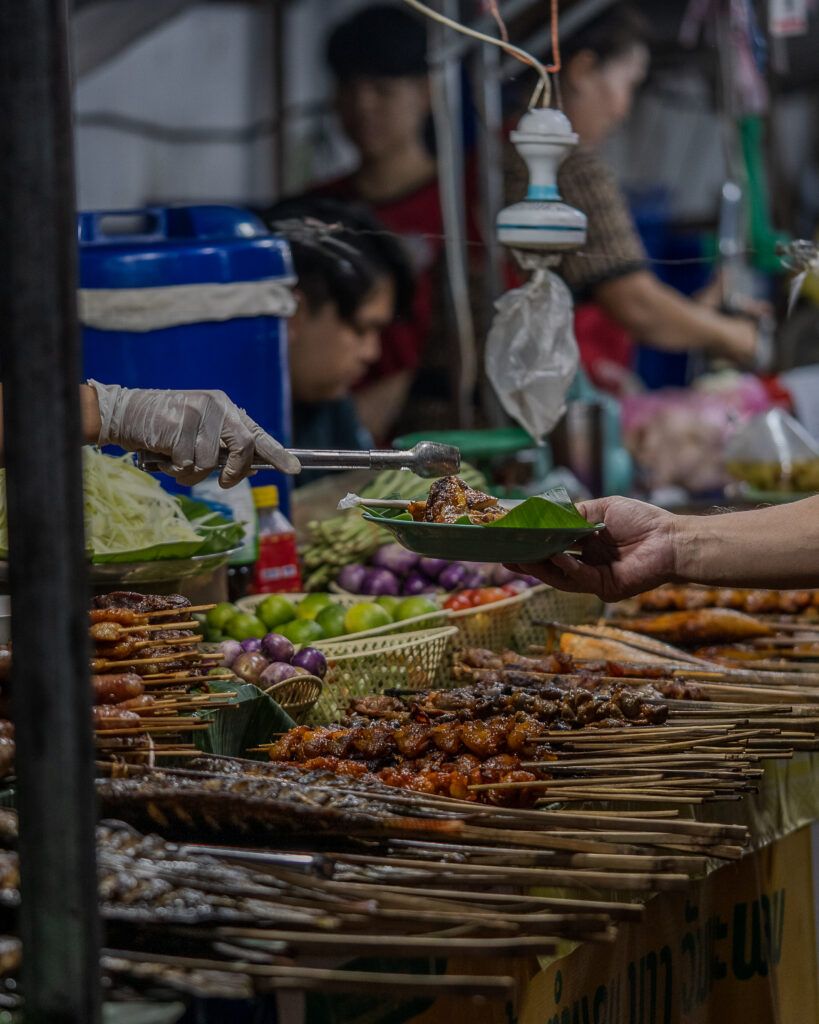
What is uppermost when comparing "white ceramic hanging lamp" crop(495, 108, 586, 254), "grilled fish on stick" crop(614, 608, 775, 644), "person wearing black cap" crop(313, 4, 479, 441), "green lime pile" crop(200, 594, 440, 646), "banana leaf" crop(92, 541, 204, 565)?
"person wearing black cap" crop(313, 4, 479, 441)

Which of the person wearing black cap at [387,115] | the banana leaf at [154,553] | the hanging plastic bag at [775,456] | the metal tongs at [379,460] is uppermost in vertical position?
the person wearing black cap at [387,115]

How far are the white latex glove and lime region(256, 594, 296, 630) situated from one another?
83 cm

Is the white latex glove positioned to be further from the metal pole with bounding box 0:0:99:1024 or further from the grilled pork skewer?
the metal pole with bounding box 0:0:99:1024

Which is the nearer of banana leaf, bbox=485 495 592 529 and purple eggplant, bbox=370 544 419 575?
banana leaf, bbox=485 495 592 529

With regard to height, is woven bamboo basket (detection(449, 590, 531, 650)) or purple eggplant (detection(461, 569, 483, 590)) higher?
purple eggplant (detection(461, 569, 483, 590))

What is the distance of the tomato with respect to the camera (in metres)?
4.07

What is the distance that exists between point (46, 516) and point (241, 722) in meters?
1.37

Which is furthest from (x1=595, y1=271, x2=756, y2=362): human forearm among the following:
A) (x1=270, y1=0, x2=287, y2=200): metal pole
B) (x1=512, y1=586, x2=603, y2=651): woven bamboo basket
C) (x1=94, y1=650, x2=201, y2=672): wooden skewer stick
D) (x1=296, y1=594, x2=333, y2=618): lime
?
(x1=94, y1=650, x2=201, y2=672): wooden skewer stick

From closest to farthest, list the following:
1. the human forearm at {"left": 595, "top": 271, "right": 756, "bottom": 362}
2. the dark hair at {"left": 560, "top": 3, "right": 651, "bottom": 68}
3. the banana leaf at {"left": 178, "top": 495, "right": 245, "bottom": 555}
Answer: the banana leaf at {"left": 178, "top": 495, "right": 245, "bottom": 555}, the dark hair at {"left": 560, "top": 3, "right": 651, "bottom": 68}, the human forearm at {"left": 595, "top": 271, "right": 756, "bottom": 362}

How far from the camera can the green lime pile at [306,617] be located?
3.63 m

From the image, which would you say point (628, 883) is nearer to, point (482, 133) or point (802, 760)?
point (802, 760)

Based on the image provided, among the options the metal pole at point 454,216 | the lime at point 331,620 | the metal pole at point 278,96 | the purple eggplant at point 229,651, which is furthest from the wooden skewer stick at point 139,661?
the metal pole at point 278,96

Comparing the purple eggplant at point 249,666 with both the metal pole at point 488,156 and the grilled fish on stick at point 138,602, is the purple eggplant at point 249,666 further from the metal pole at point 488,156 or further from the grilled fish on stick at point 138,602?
the metal pole at point 488,156

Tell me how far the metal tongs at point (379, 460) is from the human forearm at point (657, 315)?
4.82 metres
